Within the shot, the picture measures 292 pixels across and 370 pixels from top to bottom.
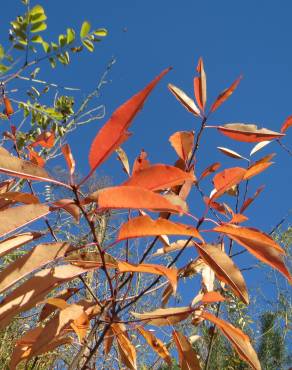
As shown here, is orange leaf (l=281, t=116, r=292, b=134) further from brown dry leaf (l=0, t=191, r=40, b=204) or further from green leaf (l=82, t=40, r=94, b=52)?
green leaf (l=82, t=40, r=94, b=52)

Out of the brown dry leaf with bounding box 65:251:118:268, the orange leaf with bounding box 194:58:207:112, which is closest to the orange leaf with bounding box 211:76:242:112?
the orange leaf with bounding box 194:58:207:112

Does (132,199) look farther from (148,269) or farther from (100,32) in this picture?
(100,32)

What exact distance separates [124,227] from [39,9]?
1.01 m

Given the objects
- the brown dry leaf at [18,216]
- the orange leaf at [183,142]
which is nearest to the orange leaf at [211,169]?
the orange leaf at [183,142]

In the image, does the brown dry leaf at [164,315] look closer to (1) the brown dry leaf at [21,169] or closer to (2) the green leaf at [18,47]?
(1) the brown dry leaf at [21,169]

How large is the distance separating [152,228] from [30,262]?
0.39 ft

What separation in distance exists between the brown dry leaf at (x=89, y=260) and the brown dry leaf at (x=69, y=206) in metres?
0.07

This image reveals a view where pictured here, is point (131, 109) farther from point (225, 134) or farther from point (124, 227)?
point (225, 134)

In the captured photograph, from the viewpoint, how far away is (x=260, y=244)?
0.42 metres

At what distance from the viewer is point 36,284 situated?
0.43m

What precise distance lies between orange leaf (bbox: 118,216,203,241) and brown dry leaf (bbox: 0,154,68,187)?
2.8 inches

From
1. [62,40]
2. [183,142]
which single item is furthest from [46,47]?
[183,142]

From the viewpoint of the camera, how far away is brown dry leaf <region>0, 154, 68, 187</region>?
363mm

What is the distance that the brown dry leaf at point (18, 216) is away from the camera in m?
0.37
